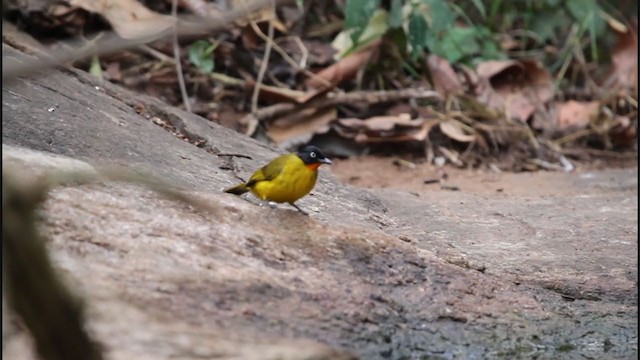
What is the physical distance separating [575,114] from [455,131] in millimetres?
1280

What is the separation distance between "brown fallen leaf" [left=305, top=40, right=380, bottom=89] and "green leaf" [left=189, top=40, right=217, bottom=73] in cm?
78

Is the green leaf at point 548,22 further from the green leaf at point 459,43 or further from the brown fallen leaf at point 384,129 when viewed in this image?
the brown fallen leaf at point 384,129

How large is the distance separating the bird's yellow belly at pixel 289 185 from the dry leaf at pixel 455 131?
3986 millimetres

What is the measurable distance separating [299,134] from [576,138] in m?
Answer: 2.34

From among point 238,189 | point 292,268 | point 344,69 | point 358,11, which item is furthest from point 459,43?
point 292,268

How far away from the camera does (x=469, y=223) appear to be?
414cm

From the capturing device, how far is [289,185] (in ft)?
10.9

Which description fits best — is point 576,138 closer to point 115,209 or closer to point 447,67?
point 447,67

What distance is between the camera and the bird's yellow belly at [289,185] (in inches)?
130

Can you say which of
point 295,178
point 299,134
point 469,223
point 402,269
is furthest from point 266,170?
point 299,134

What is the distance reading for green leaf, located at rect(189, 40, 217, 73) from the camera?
7.47 meters

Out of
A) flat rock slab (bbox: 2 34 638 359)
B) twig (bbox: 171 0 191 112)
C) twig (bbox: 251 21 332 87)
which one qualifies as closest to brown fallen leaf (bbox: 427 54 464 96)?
twig (bbox: 251 21 332 87)

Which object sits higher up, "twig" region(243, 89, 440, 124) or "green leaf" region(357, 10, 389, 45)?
"green leaf" region(357, 10, 389, 45)

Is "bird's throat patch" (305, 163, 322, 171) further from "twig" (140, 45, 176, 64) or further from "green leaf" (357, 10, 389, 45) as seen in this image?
"twig" (140, 45, 176, 64)
